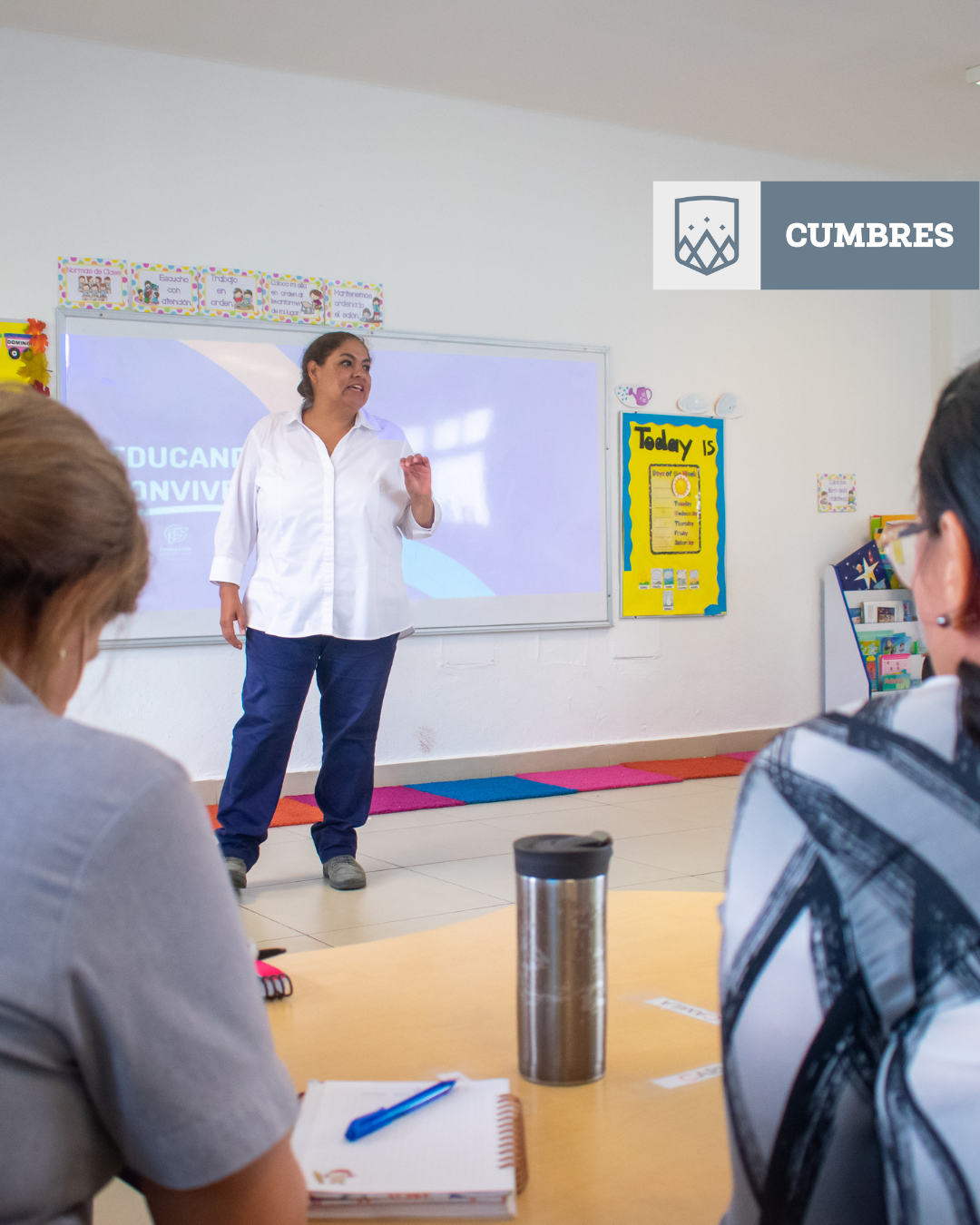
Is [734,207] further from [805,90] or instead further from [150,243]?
[150,243]

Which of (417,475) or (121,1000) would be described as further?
(417,475)

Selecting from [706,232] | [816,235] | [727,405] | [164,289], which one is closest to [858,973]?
[164,289]

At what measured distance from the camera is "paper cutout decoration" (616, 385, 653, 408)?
5137 mm

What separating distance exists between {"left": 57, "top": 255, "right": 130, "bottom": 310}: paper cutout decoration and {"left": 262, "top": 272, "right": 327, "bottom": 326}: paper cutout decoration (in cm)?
53

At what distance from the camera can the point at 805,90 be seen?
188 inches

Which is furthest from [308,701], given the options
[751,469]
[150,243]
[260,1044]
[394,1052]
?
[260,1044]

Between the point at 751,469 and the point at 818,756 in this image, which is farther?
the point at 751,469

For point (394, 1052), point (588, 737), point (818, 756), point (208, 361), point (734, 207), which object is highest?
point (734, 207)

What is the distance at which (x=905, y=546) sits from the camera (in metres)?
0.70

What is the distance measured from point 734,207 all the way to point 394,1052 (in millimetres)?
5154

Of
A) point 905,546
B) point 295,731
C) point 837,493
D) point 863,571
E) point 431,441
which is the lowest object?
point 295,731

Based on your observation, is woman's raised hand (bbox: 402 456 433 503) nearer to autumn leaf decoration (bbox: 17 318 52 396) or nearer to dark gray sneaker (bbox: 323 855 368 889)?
dark gray sneaker (bbox: 323 855 368 889)

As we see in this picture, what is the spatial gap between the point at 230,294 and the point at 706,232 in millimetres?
2301

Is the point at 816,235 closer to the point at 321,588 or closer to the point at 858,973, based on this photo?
the point at 321,588
